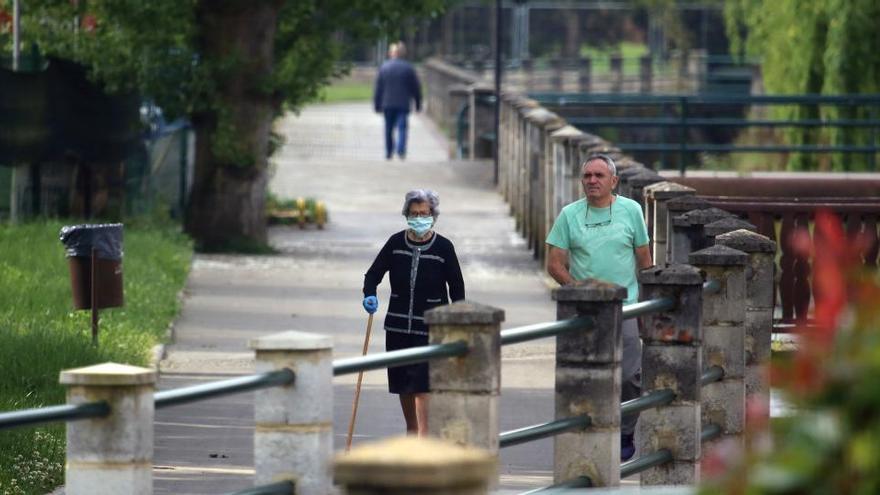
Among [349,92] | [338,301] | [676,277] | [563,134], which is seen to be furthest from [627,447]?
[349,92]

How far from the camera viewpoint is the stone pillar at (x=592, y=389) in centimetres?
827

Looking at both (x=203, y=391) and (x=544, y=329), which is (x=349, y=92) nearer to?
(x=544, y=329)

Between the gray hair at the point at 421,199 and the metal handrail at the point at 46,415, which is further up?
the gray hair at the point at 421,199

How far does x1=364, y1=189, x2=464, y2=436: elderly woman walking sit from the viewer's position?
10781mm

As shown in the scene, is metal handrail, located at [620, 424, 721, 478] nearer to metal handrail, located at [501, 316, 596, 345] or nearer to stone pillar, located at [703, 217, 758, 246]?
metal handrail, located at [501, 316, 596, 345]

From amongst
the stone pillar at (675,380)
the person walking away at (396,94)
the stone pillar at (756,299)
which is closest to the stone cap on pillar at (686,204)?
the stone pillar at (756,299)

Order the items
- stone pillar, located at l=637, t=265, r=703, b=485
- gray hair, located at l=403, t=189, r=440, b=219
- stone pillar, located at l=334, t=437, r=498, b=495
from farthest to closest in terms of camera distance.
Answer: gray hair, located at l=403, t=189, r=440, b=219 → stone pillar, located at l=637, t=265, r=703, b=485 → stone pillar, located at l=334, t=437, r=498, b=495

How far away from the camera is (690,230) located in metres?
13.0

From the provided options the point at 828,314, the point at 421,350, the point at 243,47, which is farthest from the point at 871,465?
the point at 243,47

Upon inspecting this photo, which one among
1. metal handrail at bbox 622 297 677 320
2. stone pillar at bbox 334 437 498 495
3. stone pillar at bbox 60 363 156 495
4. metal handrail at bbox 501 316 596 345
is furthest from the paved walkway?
stone pillar at bbox 334 437 498 495

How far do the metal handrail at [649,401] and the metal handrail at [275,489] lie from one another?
2624mm

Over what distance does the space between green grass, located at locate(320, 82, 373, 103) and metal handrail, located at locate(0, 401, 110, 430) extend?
51.8 meters

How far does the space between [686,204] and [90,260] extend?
3793mm

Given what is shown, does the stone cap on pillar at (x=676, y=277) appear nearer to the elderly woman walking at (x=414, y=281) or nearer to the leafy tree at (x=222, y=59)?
the elderly woman walking at (x=414, y=281)
